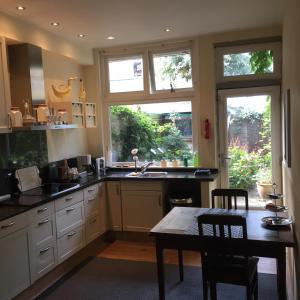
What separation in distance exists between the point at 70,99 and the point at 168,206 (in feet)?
6.25

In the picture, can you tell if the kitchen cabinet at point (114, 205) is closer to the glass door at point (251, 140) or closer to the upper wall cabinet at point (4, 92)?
the glass door at point (251, 140)

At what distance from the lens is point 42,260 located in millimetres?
3387

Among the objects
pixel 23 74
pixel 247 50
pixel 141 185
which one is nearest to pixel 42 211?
pixel 23 74

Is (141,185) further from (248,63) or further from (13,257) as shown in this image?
(248,63)

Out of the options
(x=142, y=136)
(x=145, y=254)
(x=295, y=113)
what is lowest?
(x=145, y=254)

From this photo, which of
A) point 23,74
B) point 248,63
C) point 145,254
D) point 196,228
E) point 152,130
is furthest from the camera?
point 152,130

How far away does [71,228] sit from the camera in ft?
12.8

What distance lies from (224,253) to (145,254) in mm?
1970

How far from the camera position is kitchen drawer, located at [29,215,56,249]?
3.25m

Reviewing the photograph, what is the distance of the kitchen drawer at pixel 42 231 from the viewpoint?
3.25m

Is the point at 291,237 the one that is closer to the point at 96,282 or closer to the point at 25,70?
the point at 96,282

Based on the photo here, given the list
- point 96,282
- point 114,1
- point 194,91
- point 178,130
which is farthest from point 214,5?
point 96,282

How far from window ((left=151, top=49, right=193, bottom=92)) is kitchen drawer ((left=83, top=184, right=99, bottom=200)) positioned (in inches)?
68.9

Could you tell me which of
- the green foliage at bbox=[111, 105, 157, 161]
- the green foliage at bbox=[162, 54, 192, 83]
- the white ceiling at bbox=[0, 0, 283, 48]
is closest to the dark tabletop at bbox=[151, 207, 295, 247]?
the white ceiling at bbox=[0, 0, 283, 48]
